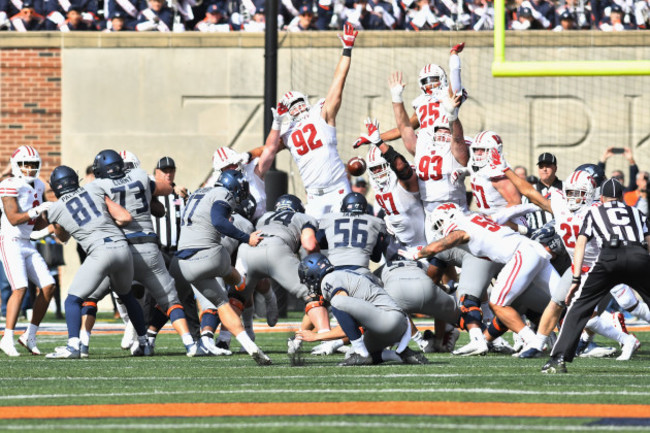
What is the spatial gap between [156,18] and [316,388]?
1268cm

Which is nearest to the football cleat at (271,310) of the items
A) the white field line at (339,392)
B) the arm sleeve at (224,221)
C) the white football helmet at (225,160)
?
the white football helmet at (225,160)

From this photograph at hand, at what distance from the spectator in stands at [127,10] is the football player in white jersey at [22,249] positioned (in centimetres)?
854

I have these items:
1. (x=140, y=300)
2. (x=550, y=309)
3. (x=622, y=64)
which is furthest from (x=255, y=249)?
(x=622, y=64)

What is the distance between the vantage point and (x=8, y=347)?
10.9 metres

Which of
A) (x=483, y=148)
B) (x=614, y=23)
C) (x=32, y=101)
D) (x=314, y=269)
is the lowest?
(x=314, y=269)

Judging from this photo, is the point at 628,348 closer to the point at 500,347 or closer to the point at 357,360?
the point at 500,347

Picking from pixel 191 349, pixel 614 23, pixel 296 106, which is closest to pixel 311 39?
pixel 614 23

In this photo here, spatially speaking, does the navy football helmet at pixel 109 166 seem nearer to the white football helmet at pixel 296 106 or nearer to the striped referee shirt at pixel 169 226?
the striped referee shirt at pixel 169 226

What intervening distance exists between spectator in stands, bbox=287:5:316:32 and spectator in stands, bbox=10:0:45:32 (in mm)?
3840

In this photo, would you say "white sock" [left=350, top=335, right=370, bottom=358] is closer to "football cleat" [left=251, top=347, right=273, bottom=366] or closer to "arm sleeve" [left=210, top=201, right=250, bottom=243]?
"football cleat" [left=251, top=347, right=273, bottom=366]

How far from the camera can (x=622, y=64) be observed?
1023 cm

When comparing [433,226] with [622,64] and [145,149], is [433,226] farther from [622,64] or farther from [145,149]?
[145,149]

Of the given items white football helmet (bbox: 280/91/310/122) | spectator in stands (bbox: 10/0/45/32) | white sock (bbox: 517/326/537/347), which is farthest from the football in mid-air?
spectator in stands (bbox: 10/0/45/32)

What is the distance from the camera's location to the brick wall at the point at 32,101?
19.7 metres
